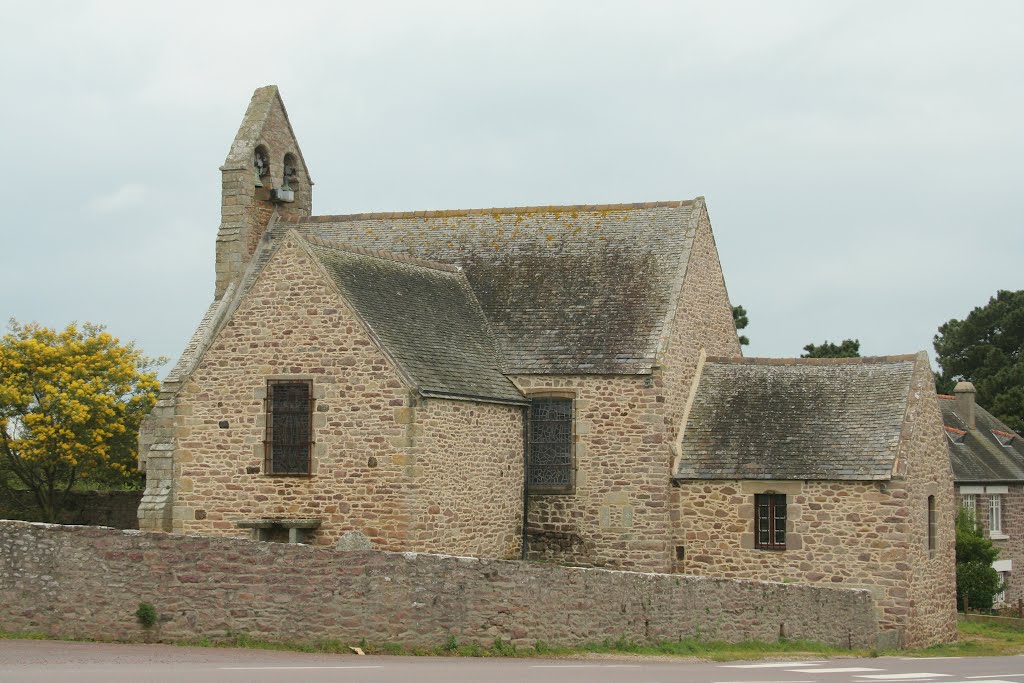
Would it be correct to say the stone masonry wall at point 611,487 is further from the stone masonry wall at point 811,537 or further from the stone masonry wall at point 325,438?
the stone masonry wall at point 325,438

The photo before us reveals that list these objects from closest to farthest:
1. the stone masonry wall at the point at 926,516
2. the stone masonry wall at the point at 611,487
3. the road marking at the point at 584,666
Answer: the road marking at the point at 584,666
the stone masonry wall at the point at 926,516
the stone masonry wall at the point at 611,487

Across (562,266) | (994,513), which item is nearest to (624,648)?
(562,266)

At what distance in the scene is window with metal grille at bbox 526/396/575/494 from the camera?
28.0m

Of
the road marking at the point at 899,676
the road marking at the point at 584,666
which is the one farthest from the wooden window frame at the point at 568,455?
the road marking at the point at 899,676

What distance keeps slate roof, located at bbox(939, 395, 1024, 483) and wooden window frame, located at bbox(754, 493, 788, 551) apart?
1794cm

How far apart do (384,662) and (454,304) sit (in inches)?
513

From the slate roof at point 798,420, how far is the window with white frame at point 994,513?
18775mm

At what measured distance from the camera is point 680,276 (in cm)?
2881

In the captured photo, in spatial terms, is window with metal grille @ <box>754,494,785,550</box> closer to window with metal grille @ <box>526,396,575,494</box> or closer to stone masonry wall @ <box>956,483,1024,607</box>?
window with metal grille @ <box>526,396,575,494</box>

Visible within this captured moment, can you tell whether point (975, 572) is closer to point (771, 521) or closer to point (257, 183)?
point (771, 521)

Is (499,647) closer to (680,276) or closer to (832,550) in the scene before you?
(832,550)

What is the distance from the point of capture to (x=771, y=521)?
26844 mm

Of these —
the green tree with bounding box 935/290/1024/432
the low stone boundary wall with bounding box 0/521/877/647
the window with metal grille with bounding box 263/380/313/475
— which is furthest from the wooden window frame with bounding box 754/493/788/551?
the green tree with bounding box 935/290/1024/432

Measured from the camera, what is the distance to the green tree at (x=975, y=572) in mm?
37281
